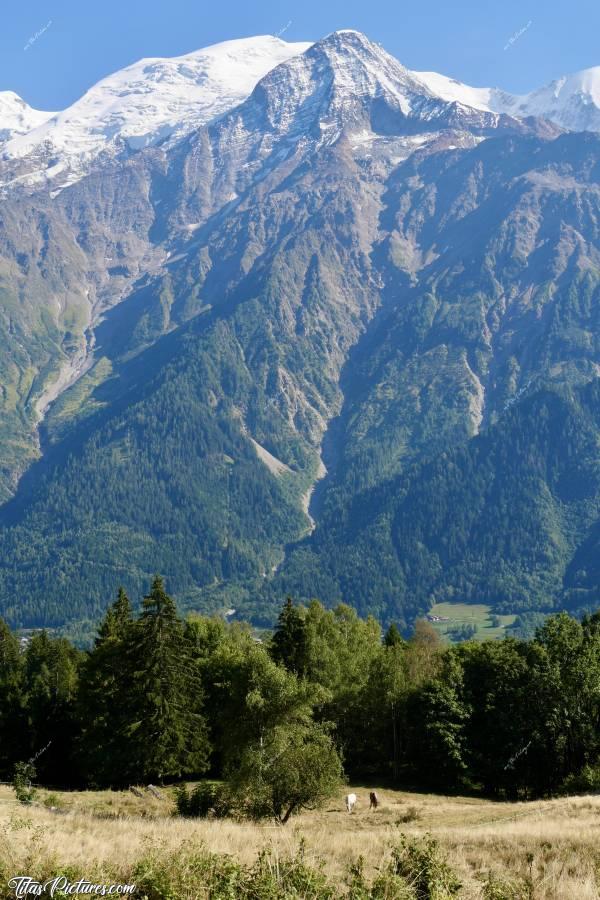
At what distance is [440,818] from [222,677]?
1361 inches

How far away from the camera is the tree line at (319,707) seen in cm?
6638

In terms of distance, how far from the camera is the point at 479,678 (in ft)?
274

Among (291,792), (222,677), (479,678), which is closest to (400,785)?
(479,678)

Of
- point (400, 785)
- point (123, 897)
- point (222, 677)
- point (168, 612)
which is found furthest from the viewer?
point (222, 677)

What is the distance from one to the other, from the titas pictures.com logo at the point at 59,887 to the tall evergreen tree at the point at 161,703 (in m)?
49.4

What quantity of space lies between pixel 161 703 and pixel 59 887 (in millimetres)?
50486

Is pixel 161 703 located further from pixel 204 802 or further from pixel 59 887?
pixel 59 887

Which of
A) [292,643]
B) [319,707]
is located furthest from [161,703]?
[319,707]

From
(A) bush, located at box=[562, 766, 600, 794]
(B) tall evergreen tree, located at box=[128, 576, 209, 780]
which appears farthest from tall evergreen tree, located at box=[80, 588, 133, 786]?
(A) bush, located at box=[562, 766, 600, 794]

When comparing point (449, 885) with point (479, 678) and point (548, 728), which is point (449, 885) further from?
point (479, 678)

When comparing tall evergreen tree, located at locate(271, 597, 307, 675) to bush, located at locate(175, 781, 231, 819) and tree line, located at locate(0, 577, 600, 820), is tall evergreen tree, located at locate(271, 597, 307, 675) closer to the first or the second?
tree line, located at locate(0, 577, 600, 820)

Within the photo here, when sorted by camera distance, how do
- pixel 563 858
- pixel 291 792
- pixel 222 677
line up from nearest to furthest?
pixel 563 858 < pixel 291 792 < pixel 222 677

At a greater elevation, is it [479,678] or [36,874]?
[479,678]

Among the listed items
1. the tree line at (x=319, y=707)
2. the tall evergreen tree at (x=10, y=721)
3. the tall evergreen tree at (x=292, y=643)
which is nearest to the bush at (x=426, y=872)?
the tree line at (x=319, y=707)
